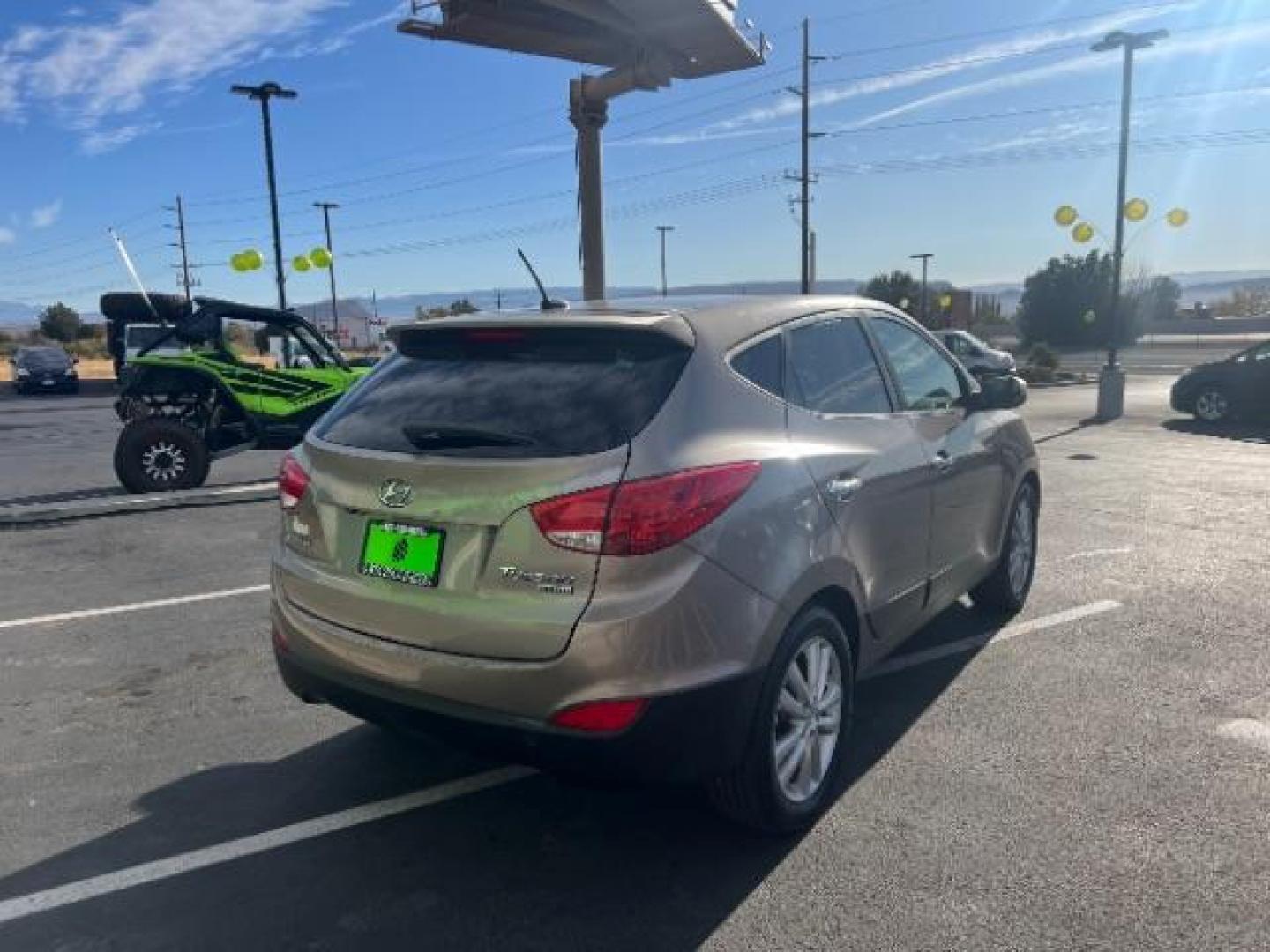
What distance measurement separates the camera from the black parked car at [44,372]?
1228 inches

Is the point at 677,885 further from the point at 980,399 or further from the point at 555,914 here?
the point at 980,399

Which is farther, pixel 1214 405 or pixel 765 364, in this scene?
pixel 1214 405

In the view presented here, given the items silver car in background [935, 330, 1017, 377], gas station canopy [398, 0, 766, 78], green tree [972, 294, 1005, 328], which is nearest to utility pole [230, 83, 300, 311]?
gas station canopy [398, 0, 766, 78]

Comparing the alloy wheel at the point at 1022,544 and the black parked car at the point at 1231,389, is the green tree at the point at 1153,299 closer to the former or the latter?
the black parked car at the point at 1231,389

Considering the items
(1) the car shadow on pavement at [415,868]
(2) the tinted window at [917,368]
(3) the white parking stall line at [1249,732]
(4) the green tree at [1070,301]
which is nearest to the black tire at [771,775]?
(1) the car shadow on pavement at [415,868]

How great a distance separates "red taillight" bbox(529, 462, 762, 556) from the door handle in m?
0.68

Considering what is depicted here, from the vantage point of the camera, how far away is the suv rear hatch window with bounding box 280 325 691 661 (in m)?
2.62

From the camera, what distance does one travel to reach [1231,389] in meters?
15.9

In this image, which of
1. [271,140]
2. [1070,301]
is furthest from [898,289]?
[271,140]

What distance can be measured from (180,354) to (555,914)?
31.0 feet

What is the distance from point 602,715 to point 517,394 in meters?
0.98

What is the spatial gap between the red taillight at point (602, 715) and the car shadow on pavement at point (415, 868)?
0.37 m

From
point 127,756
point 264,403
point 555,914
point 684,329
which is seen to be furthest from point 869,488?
point 264,403

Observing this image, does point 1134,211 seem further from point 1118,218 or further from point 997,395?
point 997,395
